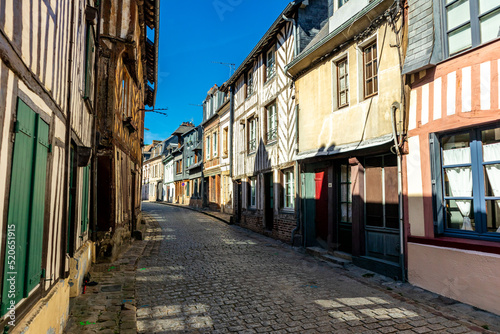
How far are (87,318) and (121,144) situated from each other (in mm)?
5172

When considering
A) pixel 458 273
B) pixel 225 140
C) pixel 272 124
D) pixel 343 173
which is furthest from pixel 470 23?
pixel 225 140

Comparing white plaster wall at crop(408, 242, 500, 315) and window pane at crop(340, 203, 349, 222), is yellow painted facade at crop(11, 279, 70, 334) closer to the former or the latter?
white plaster wall at crop(408, 242, 500, 315)

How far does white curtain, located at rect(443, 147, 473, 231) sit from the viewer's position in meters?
4.80

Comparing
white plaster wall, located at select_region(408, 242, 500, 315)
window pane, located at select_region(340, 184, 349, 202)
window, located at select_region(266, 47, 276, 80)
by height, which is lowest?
white plaster wall, located at select_region(408, 242, 500, 315)

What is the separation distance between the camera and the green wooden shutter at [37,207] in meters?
2.57

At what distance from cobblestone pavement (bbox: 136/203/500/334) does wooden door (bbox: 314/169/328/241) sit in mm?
773

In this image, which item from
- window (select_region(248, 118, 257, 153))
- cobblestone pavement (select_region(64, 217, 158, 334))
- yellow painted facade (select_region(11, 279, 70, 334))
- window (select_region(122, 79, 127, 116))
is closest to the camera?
yellow painted facade (select_region(11, 279, 70, 334))

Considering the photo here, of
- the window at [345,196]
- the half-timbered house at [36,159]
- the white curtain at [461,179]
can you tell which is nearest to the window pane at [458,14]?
the white curtain at [461,179]

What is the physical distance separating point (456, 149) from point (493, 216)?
109 centimetres

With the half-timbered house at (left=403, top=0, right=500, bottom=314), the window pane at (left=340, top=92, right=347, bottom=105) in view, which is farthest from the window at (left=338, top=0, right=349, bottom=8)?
the half-timbered house at (left=403, top=0, right=500, bottom=314)

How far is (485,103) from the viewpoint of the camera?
4430mm

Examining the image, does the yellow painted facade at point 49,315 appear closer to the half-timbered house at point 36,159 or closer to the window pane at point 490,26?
the half-timbered house at point 36,159

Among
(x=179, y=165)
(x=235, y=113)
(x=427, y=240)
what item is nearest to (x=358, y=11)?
(x=427, y=240)

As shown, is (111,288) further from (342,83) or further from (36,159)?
(342,83)
